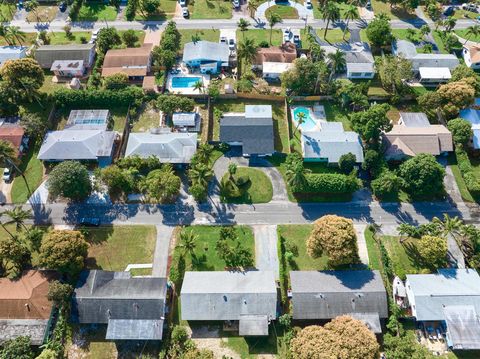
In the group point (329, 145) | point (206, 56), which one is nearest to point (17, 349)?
point (329, 145)

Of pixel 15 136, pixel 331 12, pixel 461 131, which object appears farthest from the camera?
pixel 331 12

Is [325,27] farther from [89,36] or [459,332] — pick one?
[459,332]

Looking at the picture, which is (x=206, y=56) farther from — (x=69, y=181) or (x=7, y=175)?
(x=7, y=175)

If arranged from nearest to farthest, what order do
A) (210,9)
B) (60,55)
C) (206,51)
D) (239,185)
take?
(239,185), (206,51), (60,55), (210,9)

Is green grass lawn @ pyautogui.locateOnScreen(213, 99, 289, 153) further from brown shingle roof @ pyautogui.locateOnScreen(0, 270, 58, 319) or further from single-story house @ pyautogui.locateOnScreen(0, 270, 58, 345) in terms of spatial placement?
single-story house @ pyautogui.locateOnScreen(0, 270, 58, 345)

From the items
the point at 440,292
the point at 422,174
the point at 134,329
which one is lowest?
the point at 134,329

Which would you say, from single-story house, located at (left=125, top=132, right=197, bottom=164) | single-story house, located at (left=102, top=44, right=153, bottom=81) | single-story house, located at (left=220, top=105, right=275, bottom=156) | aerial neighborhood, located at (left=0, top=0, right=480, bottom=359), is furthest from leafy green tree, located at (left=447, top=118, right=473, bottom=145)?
single-story house, located at (left=102, top=44, right=153, bottom=81)
